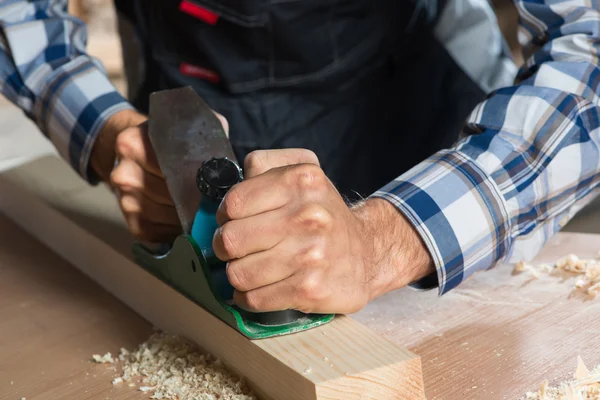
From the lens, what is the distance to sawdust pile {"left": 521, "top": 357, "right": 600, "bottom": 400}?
2.61ft

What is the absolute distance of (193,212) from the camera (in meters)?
0.99

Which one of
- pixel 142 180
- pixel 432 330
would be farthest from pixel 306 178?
pixel 142 180

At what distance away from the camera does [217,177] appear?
92 centimetres

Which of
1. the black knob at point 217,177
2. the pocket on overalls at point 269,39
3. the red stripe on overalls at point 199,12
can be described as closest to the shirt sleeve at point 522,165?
the black knob at point 217,177

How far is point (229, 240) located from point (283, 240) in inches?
2.4

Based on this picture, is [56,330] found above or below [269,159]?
below

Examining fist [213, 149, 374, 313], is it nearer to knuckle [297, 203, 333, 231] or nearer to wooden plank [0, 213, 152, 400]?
knuckle [297, 203, 333, 231]

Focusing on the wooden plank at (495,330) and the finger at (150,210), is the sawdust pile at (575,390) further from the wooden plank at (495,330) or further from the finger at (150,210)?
the finger at (150,210)

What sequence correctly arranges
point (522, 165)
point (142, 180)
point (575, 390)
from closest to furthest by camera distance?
1. point (575, 390)
2. point (522, 165)
3. point (142, 180)

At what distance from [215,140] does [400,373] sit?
1.40ft

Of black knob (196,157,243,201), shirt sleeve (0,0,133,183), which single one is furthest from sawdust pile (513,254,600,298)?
shirt sleeve (0,0,133,183)

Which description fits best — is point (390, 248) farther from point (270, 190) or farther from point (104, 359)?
point (104, 359)

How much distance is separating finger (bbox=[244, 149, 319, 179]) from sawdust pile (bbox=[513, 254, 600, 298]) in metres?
0.42

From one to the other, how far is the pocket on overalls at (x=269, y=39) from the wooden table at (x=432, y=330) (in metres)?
0.50
